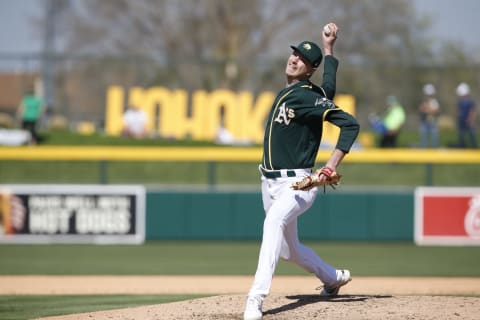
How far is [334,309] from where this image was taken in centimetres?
609

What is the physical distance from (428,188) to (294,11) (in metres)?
16.5

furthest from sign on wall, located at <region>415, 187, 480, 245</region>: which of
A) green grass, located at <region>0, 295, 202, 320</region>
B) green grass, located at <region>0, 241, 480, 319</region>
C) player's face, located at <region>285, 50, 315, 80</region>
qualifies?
player's face, located at <region>285, 50, 315, 80</region>

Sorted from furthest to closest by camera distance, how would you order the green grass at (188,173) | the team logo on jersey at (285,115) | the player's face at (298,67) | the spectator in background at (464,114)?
the spectator in background at (464,114) → the green grass at (188,173) → the player's face at (298,67) → the team logo on jersey at (285,115)

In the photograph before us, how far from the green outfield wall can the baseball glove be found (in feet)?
27.4

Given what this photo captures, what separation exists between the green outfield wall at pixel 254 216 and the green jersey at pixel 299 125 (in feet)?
26.7

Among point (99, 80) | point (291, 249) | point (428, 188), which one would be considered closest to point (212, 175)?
point (428, 188)

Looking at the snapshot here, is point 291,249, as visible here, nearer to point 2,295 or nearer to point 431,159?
point 2,295

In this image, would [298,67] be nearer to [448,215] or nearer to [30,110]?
[448,215]

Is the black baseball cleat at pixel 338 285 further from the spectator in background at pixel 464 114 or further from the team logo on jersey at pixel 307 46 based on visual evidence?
the spectator in background at pixel 464 114

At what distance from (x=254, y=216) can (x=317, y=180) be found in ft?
27.8

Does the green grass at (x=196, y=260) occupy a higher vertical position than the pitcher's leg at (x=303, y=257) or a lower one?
lower

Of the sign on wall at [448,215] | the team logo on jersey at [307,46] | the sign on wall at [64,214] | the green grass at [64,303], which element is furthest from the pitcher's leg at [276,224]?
the sign on wall at [448,215]

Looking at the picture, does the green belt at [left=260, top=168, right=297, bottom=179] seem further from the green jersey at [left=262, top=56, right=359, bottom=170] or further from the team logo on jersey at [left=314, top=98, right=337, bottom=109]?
the team logo on jersey at [left=314, top=98, right=337, bottom=109]

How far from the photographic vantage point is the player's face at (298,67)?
608cm
